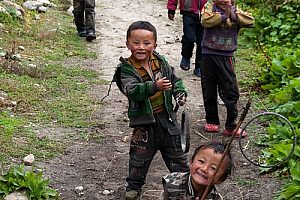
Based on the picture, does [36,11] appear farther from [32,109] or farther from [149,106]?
[149,106]

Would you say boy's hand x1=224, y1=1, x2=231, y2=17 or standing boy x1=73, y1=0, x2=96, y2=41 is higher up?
boy's hand x1=224, y1=1, x2=231, y2=17

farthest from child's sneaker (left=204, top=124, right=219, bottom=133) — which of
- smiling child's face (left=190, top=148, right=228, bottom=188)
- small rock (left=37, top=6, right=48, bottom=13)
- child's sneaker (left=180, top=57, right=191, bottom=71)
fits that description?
small rock (left=37, top=6, right=48, bottom=13)

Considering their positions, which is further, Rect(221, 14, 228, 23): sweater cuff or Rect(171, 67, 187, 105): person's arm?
Rect(221, 14, 228, 23): sweater cuff

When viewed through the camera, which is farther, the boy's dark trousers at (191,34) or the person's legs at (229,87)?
the boy's dark trousers at (191,34)

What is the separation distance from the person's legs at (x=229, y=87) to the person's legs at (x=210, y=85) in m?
0.08

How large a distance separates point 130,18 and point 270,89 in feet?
18.0

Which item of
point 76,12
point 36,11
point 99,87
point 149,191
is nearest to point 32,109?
point 99,87

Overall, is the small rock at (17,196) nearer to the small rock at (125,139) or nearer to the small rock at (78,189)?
the small rock at (78,189)

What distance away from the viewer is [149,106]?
14.0 feet

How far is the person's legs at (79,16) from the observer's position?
9.91 m

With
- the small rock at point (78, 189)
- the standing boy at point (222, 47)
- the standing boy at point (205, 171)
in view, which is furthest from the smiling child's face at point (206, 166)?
the standing boy at point (222, 47)

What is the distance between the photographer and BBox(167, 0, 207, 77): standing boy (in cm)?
777

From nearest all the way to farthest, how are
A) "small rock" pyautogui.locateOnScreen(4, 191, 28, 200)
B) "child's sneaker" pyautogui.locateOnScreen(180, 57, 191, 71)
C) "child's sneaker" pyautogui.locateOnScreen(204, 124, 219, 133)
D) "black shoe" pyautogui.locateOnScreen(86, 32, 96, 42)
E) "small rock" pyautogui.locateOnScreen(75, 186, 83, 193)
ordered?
"small rock" pyautogui.locateOnScreen(4, 191, 28, 200), "small rock" pyautogui.locateOnScreen(75, 186, 83, 193), "child's sneaker" pyautogui.locateOnScreen(204, 124, 219, 133), "child's sneaker" pyautogui.locateOnScreen(180, 57, 191, 71), "black shoe" pyautogui.locateOnScreen(86, 32, 96, 42)

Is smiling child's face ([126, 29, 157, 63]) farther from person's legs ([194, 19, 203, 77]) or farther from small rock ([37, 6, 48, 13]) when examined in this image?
small rock ([37, 6, 48, 13])
